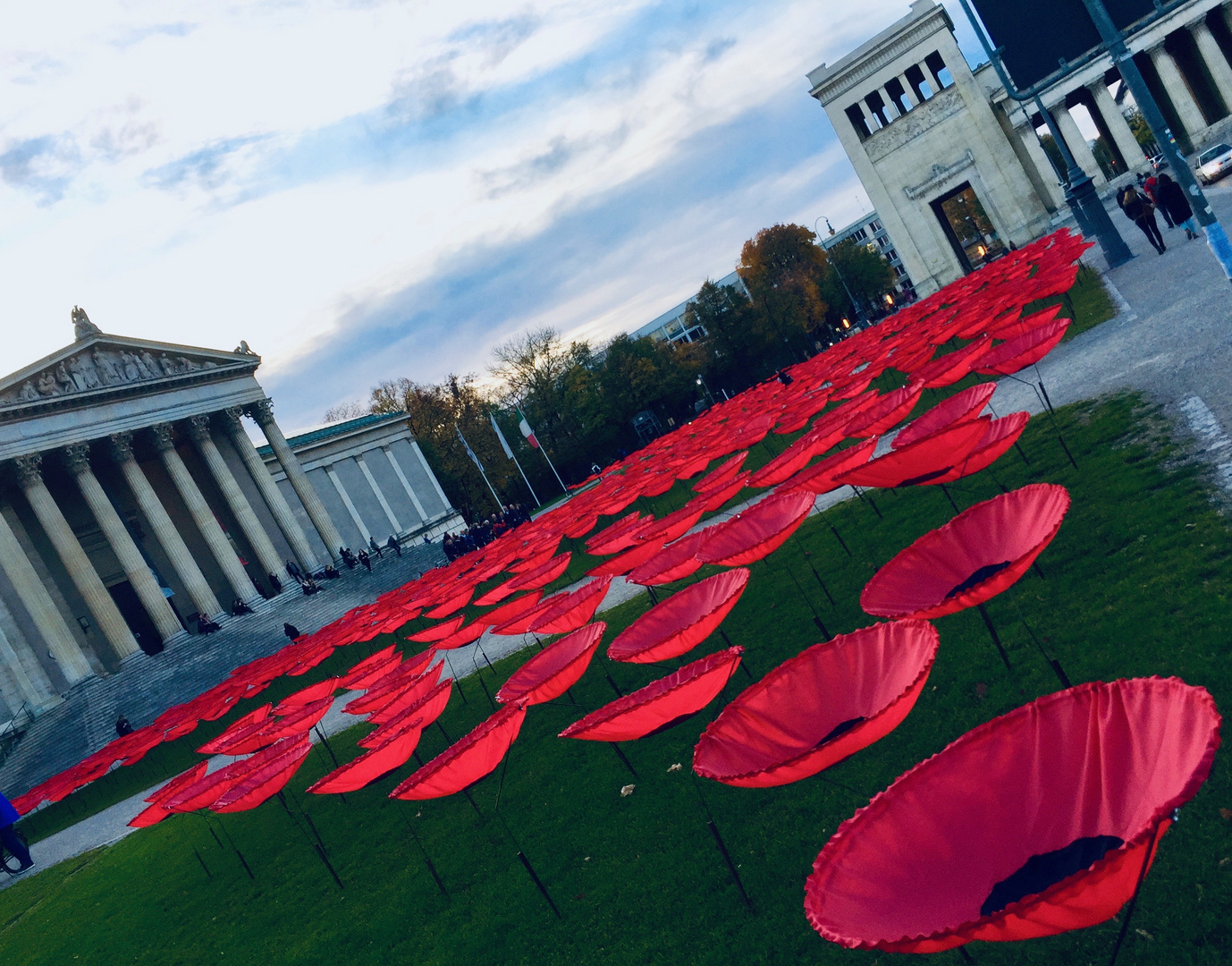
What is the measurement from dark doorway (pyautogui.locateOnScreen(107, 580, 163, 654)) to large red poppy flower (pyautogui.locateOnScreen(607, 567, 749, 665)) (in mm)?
47239

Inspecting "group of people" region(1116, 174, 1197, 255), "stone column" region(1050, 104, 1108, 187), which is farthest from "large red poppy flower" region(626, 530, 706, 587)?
"stone column" region(1050, 104, 1108, 187)

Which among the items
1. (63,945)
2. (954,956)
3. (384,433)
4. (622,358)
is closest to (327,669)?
(63,945)

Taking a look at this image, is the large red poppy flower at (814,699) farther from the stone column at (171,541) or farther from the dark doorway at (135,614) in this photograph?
the dark doorway at (135,614)

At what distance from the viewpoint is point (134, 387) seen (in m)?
42.2

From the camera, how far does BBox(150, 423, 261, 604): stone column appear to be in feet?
147

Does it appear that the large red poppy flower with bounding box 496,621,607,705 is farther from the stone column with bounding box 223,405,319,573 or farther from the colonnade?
the stone column with bounding box 223,405,319,573

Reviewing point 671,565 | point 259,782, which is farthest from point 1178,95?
Result: point 259,782

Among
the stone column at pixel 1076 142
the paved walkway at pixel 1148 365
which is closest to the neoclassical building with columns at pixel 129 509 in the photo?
the paved walkway at pixel 1148 365

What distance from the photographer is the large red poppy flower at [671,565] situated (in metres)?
9.23

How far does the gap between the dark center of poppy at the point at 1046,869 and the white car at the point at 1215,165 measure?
111ft

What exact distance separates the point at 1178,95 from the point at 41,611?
207 ft

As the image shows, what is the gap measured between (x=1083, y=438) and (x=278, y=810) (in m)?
12.6

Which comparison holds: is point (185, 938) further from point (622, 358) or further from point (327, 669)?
point (622, 358)

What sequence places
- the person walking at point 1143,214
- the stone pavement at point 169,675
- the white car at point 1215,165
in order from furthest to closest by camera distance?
the stone pavement at point 169,675 → the white car at point 1215,165 → the person walking at point 1143,214
